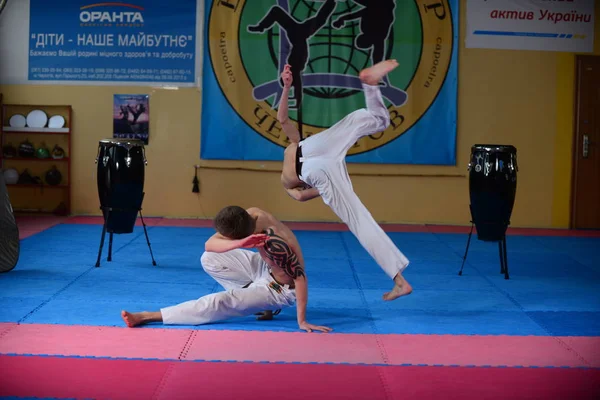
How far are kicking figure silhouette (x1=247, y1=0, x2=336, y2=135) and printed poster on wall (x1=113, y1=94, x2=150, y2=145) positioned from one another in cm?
176

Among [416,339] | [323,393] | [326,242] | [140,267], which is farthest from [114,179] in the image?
[323,393]

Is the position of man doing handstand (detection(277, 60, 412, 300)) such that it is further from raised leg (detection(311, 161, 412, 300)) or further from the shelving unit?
the shelving unit

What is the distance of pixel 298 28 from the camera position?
8703 mm

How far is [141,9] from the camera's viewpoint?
8.77 m

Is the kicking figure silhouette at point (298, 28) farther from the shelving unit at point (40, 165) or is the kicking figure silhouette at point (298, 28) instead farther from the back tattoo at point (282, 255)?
the back tattoo at point (282, 255)

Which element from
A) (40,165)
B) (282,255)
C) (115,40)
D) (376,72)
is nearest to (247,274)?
(282,255)

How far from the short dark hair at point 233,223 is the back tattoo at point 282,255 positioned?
0.43 ft

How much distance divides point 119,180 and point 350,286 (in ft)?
6.67

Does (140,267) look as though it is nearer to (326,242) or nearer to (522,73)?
(326,242)

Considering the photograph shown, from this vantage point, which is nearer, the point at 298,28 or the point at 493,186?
the point at 493,186

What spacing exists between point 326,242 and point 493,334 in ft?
11.6

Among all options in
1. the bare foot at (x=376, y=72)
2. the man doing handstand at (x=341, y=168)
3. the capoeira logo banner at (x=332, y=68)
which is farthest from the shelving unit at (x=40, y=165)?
the bare foot at (x=376, y=72)

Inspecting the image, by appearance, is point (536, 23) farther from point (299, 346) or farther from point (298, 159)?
point (299, 346)

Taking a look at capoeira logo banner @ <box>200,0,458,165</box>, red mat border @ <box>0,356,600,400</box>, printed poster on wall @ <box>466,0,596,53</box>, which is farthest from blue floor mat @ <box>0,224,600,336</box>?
printed poster on wall @ <box>466,0,596,53</box>
